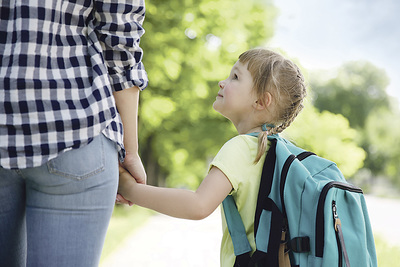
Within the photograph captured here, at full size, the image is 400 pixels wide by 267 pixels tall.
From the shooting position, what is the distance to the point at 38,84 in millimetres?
1347

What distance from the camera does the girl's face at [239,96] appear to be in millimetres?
2143

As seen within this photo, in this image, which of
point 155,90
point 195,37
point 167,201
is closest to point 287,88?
point 167,201

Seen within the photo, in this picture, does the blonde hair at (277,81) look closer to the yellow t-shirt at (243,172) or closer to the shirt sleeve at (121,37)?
the yellow t-shirt at (243,172)

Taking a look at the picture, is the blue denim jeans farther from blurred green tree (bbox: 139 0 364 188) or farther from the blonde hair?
blurred green tree (bbox: 139 0 364 188)

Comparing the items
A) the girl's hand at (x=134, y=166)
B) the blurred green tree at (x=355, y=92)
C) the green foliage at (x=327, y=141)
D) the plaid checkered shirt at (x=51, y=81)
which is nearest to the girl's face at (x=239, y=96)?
the girl's hand at (x=134, y=166)

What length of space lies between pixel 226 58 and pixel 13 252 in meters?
10.8

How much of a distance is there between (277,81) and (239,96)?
0.19 m

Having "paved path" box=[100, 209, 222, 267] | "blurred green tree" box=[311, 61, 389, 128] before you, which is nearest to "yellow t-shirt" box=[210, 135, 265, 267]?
"paved path" box=[100, 209, 222, 267]

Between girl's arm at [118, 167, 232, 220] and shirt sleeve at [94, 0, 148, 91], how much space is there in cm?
42

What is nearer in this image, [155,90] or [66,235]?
[66,235]

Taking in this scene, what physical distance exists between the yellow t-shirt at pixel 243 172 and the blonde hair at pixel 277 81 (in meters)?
0.24

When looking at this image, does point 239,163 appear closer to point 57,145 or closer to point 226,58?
point 57,145

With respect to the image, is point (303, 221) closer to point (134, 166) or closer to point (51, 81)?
point (134, 166)

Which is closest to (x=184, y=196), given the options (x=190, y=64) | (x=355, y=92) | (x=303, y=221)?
(x=303, y=221)
